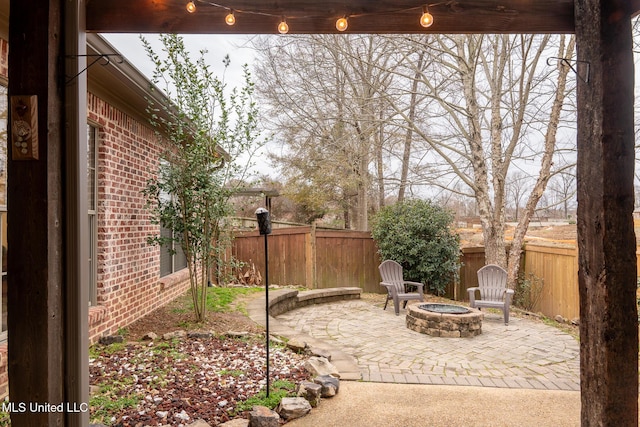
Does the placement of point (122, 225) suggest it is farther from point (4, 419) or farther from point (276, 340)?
point (4, 419)

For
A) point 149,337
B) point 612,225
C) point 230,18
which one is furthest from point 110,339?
point 612,225

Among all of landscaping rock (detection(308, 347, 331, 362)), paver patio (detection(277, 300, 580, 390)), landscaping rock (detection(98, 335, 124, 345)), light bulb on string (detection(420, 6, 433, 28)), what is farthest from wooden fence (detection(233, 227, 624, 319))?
light bulb on string (detection(420, 6, 433, 28))

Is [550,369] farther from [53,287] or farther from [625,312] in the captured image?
[53,287]

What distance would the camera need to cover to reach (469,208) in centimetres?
1295

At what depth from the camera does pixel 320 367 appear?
3.52 meters

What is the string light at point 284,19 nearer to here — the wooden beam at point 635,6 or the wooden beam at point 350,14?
the wooden beam at point 350,14

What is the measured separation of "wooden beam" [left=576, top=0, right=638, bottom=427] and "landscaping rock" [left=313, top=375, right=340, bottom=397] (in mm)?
1739

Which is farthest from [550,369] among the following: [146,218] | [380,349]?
[146,218]

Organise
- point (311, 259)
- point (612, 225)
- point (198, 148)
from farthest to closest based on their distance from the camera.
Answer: point (311, 259) < point (198, 148) < point (612, 225)

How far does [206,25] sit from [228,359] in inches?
115

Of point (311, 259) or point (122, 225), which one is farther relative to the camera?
point (311, 259)

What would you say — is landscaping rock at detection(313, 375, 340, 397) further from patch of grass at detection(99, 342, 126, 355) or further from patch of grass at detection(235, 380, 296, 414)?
patch of grass at detection(99, 342, 126, 355)

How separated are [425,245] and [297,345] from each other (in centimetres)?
448

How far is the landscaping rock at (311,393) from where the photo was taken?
2.97 m
